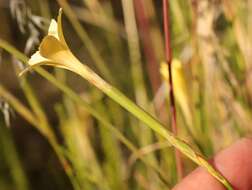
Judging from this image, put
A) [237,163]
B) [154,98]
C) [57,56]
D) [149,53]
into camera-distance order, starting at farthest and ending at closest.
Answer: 1. [149,53]
2. [154,98]
3. [237,163]
4. [57,56]

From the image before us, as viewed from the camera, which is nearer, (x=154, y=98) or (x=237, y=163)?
(x=237, y=163)

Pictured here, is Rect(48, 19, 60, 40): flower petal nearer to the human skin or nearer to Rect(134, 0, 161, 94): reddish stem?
the human skin

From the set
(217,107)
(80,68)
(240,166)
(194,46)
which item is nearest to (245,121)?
(217,107)

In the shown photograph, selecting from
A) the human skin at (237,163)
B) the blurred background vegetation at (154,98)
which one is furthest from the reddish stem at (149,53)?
the human skin at (237,163)

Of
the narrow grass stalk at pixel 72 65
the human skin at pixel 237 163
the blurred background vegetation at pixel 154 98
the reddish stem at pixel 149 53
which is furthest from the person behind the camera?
the reddish stem at pixel 149 53

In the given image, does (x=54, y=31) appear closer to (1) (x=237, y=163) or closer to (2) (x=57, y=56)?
(2) (x=57, y=56)

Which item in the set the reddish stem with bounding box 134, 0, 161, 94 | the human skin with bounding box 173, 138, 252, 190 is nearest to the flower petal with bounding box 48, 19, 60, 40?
the human skin with bounding box 173, 138, 252, 190

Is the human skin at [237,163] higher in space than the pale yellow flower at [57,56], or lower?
lower

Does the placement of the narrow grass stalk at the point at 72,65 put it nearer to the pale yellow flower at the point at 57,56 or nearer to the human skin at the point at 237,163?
the pale yellow flower at the point at 57,56

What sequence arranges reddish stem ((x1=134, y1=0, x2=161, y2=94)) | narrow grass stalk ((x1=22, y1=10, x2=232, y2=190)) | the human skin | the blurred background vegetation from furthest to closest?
reddish stem ((x1=134, y1=0, x2=161, y2=94)) < the blurred background vegetation < the human skin < narrow grass stalk ((x1=22, y1=10, x2=232, y2=190))

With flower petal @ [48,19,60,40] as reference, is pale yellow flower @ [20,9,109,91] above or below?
below

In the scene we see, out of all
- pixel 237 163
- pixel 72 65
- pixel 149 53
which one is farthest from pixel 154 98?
pixel 72 65

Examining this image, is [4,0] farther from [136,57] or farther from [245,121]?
[245,121]
